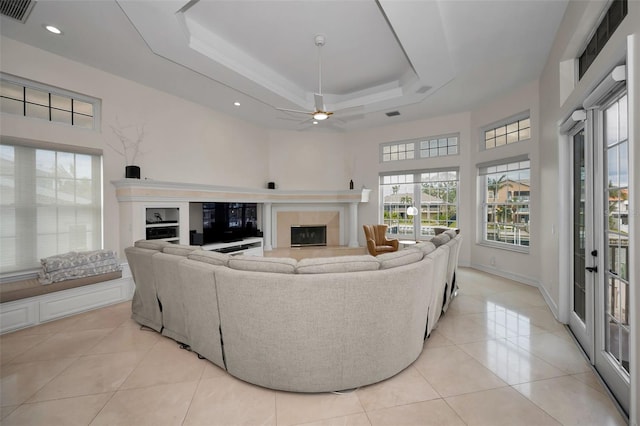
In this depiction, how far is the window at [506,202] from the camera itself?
4.80 metres

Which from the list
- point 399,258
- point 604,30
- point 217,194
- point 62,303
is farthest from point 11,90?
point 604,30

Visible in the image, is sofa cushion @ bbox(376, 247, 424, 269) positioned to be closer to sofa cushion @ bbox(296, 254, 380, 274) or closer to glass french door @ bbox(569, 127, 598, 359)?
sofa cushion @ bbox(296, 254, 380, 274)

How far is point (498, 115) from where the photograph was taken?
5.19 m

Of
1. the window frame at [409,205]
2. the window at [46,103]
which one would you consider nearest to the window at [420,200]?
the window frame at [409,205]

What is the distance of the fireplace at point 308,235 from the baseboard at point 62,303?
3913mm

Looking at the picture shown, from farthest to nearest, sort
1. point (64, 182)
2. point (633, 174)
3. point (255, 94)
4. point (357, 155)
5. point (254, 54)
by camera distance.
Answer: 1. point (357, 155)
2. point (255, 94)
3. point (254, 54)
4. point (64, 182)
5. point (633, 174)

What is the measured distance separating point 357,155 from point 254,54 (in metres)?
3.82

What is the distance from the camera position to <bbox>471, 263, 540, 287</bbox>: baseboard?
4476 mm

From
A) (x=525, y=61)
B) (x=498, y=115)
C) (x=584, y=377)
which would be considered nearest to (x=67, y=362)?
(x=584, y=377)

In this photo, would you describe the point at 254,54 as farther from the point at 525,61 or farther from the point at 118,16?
the point at 525,61

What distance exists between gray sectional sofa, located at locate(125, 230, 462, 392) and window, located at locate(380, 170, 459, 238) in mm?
4454

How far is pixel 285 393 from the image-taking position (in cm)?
194

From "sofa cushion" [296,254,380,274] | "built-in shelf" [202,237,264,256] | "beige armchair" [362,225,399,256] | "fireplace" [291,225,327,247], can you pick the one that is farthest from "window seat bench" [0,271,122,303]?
"beige armchair" [362,225,399,256]

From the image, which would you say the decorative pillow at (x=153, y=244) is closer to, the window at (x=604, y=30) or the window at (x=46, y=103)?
the window at (x=46, y=103)
